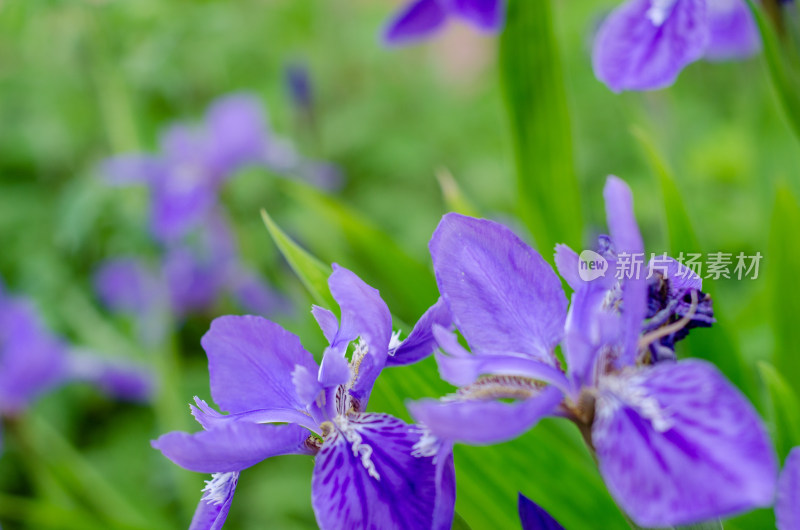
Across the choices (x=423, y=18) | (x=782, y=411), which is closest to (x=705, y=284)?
(x=782, y=411)

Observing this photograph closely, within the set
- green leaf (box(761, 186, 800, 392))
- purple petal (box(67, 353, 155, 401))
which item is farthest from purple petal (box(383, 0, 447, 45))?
purple petal (box(67, 353, 155, 401))

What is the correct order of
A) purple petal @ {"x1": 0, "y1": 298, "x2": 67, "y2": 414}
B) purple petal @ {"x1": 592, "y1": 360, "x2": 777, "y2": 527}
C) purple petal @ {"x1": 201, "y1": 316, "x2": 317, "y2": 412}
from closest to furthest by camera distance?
purple petal @ {"x1": 592, "y1": 360, "x2": 777, "y2": 527}, purple petal @ {"x1": 201, "y1": 316, "x2": 317, "y2": 412}, purple petal @ {"x1": 0, "y1": 298, "x2": 67, "y2": 414}

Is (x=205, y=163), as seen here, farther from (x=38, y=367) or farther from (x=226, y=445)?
(x=226, y=445)

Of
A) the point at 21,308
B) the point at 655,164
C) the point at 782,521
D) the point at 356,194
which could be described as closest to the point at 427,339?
the point at 782,521

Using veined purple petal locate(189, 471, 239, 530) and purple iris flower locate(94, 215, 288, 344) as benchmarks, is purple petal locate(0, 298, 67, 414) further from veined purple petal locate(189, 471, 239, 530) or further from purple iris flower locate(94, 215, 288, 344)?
veined purple petal locate(189, 471, 239, 530)

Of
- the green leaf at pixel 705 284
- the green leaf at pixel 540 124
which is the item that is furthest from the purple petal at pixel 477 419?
the green leaf at pixel 540 124

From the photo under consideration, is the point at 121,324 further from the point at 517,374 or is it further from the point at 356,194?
the point at 517,374

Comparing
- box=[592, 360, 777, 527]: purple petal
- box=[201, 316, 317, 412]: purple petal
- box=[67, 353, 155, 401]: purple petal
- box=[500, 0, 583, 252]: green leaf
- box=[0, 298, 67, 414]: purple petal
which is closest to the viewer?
box=[592, 360, 777, 527]: purple petal
